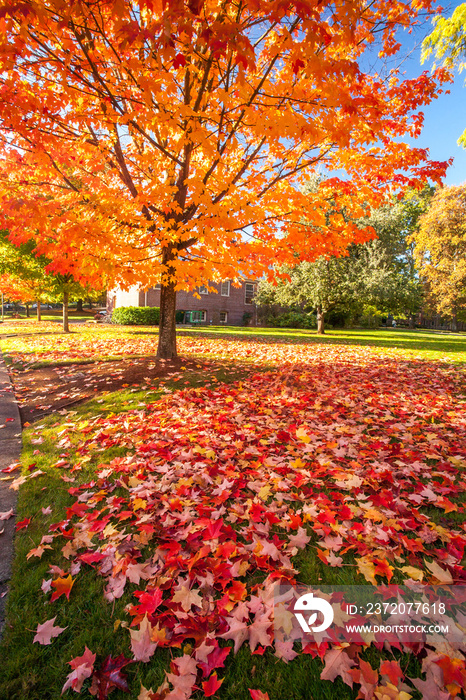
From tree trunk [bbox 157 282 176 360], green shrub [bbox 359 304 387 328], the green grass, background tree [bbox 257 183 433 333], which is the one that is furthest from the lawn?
green shrub [bbox 359 304 387 328]

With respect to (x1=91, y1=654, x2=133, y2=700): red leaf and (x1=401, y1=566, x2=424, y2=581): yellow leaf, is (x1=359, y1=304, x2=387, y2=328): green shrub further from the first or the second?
(x1=91, y1=654, x2=133, y2=700): red leaf

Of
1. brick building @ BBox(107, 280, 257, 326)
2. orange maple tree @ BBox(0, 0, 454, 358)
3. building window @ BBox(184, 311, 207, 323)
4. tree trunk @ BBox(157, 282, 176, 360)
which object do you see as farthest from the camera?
building window @ BBox(184, 311, 207, 323)

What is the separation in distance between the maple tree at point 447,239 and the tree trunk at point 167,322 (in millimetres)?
22117

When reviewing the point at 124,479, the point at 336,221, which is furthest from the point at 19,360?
the point at 336,221

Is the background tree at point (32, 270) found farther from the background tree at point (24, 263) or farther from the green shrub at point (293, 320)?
the green shrub at point (293, 320)

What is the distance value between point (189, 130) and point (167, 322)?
419 centimetres

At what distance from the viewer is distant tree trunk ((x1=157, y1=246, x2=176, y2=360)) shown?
7.86m

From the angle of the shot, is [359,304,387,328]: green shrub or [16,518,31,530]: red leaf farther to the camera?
[359,304,387,328]: green shrub

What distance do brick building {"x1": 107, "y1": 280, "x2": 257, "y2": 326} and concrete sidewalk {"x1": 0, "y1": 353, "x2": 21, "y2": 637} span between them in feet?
62.0

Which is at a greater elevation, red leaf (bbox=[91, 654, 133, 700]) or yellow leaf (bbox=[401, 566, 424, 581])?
yellow leaf (bbox=[401, 566, 424, 581])

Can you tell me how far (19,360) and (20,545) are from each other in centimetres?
838

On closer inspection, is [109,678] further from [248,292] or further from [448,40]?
[248,292]

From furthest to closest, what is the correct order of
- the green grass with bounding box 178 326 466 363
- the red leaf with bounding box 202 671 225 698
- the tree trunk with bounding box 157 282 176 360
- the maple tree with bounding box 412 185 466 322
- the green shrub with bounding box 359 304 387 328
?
1. the green shrub with bounding box 359 304 387 328
2. the maple tree with bounding box 412 185 466 322
3. the green grass with bounding box 178 326 466 363
4. the tree trunk with bounding box 157 282 176 360
5. the red leaf with bounding box 202 671 225 698

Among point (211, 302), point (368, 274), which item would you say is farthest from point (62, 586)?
point (211, 302)
